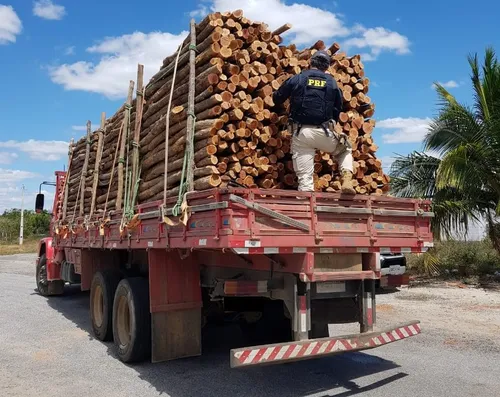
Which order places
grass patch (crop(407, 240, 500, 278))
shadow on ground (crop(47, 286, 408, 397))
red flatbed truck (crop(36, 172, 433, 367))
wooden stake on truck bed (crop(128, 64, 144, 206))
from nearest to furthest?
red flatbed truck (crop(36, 172, 433, 367))
shadow on ground (crop(47, 286, 408, 397))
wooden stake on truck bed (crop(128, 64, 144, 206))
grass patch (crop(407, 240, 500, 278))

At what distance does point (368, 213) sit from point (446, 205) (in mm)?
8864

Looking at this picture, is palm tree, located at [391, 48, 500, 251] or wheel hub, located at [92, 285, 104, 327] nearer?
wheel hub, located at [92, 285, 104, 327]

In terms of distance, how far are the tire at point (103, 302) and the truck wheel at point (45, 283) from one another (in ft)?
16.0

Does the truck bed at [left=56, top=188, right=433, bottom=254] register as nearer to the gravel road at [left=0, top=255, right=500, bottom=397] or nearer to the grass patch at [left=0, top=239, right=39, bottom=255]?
the gravel road at [left=0, top=255, right=500, bottom=397]

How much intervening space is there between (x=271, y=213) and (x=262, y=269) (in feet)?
2.41

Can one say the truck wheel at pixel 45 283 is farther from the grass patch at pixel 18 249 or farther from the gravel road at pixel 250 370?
the grass patch at pixel 18 249

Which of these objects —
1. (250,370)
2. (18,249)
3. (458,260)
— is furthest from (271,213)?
(18,249)

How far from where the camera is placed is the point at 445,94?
14.4m

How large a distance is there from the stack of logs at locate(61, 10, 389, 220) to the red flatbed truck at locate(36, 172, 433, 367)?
2.15ft

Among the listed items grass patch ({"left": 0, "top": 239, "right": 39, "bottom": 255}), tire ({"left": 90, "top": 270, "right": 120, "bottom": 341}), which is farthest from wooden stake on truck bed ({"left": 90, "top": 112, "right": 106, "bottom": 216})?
grass patch ({"left": 0, "top": 239, "right": 39, "bottom": 255})

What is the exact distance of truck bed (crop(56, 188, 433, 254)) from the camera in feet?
14.7

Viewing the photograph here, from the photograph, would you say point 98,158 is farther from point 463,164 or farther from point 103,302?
point 463,164

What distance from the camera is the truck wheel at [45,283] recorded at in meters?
→ 12.6

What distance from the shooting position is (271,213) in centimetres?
461
